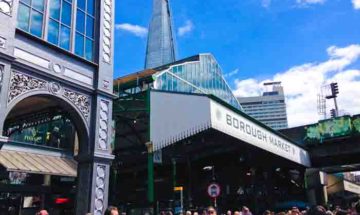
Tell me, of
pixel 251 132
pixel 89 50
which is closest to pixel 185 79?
pixel 251 132

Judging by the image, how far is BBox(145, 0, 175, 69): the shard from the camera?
92.5 meters

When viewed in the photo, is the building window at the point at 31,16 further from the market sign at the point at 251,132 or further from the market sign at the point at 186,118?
the market sign at the point at 251,132

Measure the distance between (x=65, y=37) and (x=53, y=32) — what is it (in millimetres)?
413

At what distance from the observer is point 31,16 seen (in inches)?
397

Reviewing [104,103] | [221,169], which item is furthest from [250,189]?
[104,103]

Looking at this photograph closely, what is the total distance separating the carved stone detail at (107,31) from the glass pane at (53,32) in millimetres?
1752

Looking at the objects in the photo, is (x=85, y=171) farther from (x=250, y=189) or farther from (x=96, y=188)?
(x=250, y=189)

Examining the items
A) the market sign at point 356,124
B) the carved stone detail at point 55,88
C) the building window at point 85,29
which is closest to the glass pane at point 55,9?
the building window at point 85,29

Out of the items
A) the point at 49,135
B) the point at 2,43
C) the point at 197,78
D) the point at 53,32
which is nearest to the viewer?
the point at 2,43

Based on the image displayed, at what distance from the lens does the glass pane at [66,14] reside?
1095 cm

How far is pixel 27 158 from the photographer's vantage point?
637 inches

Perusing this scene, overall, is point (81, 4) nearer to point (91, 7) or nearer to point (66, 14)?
point (91, 7)

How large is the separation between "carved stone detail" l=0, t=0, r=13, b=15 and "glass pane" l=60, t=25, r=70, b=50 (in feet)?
5.54

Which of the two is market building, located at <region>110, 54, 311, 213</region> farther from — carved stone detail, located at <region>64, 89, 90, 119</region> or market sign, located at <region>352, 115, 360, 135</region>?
carved stone detail, located at <region>64, 89, 90, 119</region>
